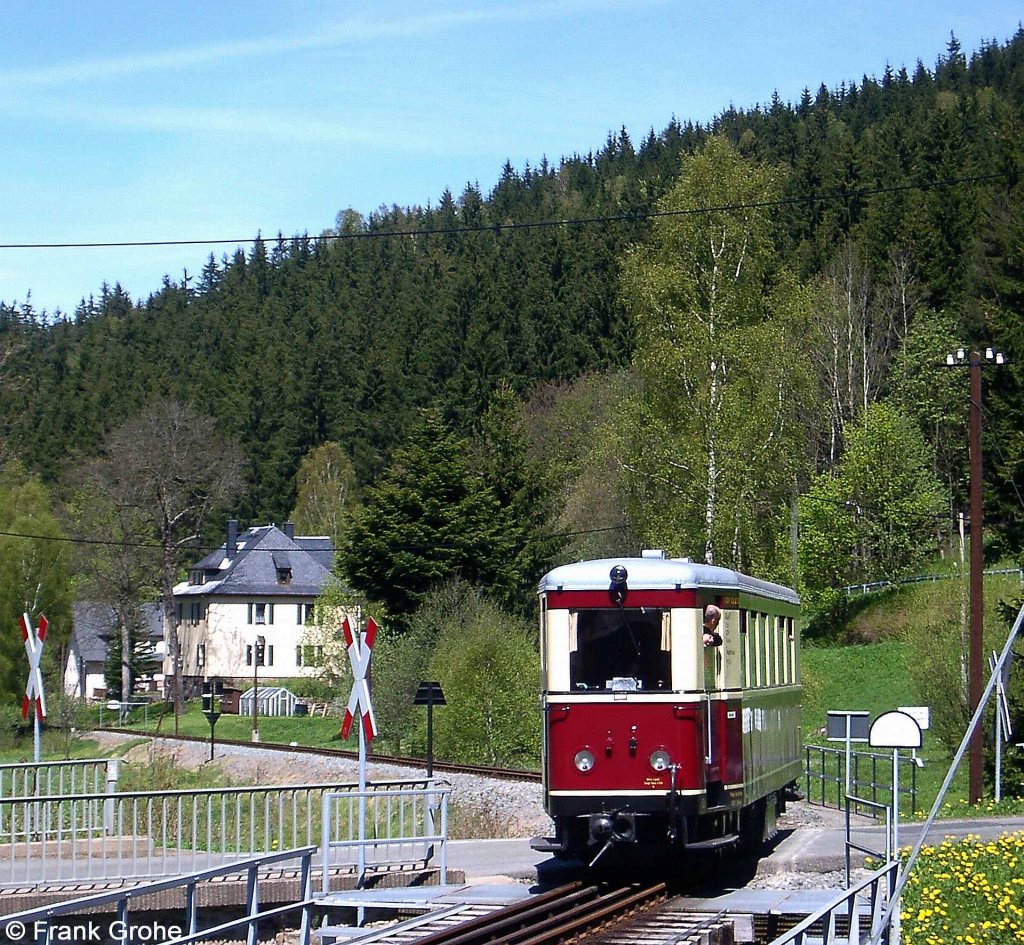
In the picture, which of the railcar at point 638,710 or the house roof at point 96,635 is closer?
the railcar at point 638,710

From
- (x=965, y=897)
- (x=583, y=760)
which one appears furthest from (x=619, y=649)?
(x=965, y=897)

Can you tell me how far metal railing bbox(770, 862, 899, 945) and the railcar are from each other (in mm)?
1499

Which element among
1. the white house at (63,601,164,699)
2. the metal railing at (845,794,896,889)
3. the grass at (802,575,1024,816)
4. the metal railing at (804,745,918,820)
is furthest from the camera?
the white house at (63,601,164,699)

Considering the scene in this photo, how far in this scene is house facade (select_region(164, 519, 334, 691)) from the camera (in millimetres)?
88062

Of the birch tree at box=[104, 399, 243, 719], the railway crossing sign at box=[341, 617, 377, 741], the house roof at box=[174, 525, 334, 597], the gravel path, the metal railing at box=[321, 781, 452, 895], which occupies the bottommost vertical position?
the gravel path

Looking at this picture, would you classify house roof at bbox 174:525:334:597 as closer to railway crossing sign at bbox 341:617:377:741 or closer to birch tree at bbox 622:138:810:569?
birch tree at bbox 622:138:810:569

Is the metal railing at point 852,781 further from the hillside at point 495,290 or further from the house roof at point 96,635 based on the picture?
the house roof at point 96,635

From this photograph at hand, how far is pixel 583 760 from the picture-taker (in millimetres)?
14508

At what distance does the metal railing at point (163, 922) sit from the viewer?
31.6 ft

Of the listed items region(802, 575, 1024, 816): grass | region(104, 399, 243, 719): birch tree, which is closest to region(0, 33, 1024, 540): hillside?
region(104, 399, 243, 719): birch tree

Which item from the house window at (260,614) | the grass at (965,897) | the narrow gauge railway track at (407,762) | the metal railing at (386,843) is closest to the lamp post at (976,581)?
the narrow gauge railway track at (407,762)

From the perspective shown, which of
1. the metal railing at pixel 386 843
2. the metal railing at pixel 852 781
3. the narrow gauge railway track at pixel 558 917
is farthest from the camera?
the metal railing at pixel 852 781

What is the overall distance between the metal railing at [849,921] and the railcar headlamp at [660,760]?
199 centimetres

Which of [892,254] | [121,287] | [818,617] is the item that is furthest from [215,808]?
[121,287]
